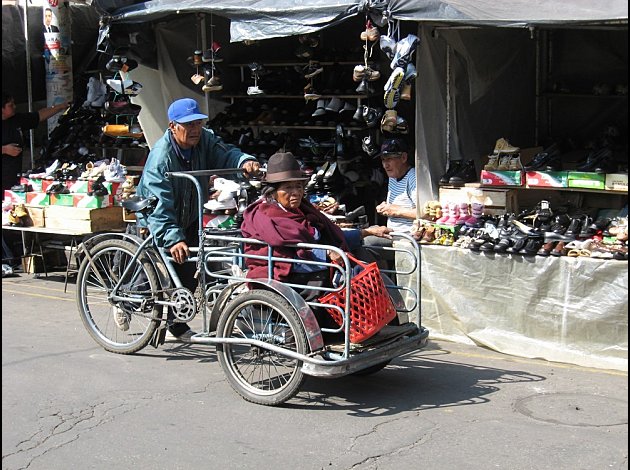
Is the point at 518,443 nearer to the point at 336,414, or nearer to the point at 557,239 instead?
the point at 336,414

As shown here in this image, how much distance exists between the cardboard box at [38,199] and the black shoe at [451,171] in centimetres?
435

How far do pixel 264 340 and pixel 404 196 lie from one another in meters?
2.68

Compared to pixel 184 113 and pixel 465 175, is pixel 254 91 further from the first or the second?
pixel 184 113

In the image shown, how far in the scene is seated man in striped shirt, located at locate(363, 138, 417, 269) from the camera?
7894 mm

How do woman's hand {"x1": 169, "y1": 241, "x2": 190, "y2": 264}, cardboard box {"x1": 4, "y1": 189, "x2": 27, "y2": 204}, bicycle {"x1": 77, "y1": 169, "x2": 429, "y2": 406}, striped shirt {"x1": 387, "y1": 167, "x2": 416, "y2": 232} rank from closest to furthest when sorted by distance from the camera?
1. bicycle {"x1": 77, "y1": 169, "x2": 429, "y2": 406}
2. woman's hand {"x1": 169, "y1": 241, "x2": 190, "y2": 264}
3. striped shirt {"x1": 387, "y1": 167, "x2": 416, "y2": 232}
4. cardboard box {"x1": 4, "y1": 189, "x2": 27, "y2": 204}

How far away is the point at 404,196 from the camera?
8.01 meters

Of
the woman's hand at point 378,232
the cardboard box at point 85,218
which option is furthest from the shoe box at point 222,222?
the cardboard box at point 85,218

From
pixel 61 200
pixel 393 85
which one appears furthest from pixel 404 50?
pixel 61 200

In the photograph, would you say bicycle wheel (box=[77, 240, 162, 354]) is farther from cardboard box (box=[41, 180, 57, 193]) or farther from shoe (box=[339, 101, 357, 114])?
shoe (box=[339, 101, 357, 114])

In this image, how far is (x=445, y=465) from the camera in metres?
4.88

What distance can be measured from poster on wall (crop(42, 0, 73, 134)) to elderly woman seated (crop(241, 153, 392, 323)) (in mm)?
5652

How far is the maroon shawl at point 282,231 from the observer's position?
5.71m

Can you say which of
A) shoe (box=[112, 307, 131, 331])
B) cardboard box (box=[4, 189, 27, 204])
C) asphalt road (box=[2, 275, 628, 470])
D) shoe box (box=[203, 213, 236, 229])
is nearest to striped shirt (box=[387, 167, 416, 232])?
asphalt road (box=[2, 275, 628, 470])

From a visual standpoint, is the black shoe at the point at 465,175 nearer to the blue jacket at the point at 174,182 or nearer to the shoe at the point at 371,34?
the shoe at the point at 371,34
